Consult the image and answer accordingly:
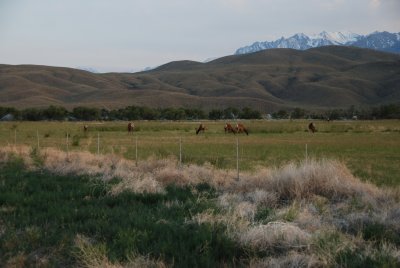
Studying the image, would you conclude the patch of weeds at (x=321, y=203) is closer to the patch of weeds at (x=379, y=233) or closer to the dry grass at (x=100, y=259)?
the patch of weeds at (x=379, y=233)

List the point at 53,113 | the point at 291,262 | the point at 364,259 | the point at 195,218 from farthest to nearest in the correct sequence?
the point at 53,113 < the point at 195,218 < the point at 364,259 < the point at 291,262

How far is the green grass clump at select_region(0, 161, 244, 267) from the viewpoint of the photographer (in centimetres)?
868

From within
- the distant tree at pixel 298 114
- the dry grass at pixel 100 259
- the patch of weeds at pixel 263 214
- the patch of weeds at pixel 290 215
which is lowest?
the dry grass at pixel 100 259

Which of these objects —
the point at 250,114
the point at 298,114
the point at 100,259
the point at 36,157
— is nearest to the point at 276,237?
the point at 100,259

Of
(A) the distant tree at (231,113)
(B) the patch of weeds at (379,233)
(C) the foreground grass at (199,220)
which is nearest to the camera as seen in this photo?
(C) the foreground grass at (199,220)

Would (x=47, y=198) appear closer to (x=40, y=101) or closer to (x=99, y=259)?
(x=99, y=259)

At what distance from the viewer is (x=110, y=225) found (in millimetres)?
10508

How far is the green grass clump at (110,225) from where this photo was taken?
8.68m

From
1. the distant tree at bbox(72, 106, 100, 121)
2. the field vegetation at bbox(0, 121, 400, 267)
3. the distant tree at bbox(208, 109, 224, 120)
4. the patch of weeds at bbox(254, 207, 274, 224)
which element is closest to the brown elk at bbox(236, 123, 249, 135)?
the field vegetation at bbox(0, 121, 400, 267)

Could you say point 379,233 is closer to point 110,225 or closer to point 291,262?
point 291,262

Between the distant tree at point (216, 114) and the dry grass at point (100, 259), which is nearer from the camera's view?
the dry grass at point (100, 259)

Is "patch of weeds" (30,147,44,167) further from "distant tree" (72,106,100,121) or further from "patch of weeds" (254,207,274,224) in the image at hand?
"distant tree" (72,106,100,121)

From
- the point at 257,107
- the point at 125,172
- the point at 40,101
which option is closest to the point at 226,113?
the point at 257,107

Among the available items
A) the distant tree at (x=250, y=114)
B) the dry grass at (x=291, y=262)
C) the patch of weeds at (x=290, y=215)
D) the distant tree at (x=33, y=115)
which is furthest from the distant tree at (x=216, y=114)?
the dry grass at (x=291, y=262)
